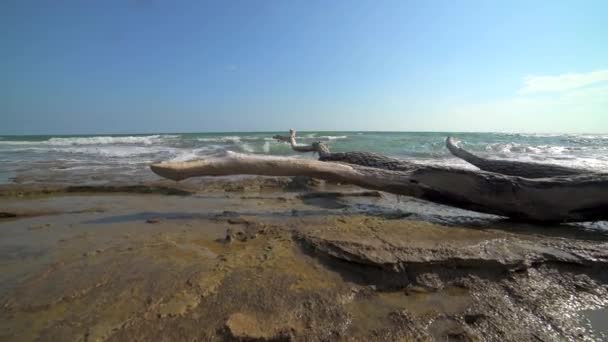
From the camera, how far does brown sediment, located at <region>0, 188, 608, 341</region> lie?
1.29m

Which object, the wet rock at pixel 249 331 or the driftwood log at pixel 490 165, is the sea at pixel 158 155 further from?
the wet rock at pixel 249 331

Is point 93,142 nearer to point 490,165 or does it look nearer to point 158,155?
point 158,155

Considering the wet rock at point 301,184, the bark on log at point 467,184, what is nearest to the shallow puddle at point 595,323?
the bark on log at point 467,184

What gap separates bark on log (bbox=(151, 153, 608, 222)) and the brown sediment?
11.3 inches

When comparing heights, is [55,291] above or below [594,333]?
above

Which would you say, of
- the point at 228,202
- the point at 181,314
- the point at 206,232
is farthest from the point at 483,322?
the point at 228,202

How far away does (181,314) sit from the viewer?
4.44 feet

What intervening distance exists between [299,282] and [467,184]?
2.36 m

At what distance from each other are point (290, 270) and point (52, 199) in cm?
422

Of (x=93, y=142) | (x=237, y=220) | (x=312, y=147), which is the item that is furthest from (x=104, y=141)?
(x=237, y=220)

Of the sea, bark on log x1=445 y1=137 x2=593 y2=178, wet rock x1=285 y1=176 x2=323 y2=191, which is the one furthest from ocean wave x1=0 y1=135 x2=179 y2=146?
bark on log x1=445 y1=137 x2=593 y2=178

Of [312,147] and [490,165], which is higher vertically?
[312,147]

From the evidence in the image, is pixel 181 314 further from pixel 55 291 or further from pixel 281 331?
pixel 55 291

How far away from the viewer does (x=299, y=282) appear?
164 centimetres
